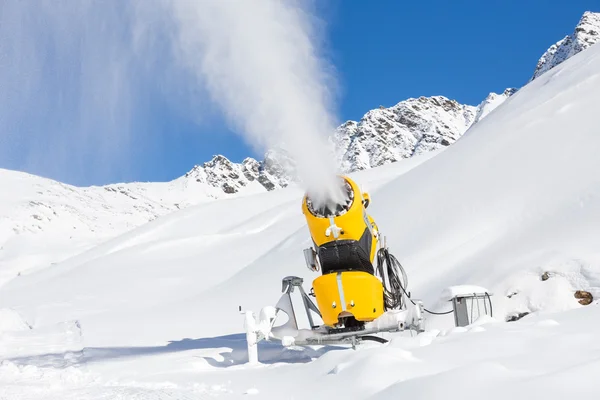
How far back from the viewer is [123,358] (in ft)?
25.0

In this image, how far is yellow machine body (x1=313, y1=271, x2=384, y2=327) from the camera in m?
6.07

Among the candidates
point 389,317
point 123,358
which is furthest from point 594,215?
point 123,358

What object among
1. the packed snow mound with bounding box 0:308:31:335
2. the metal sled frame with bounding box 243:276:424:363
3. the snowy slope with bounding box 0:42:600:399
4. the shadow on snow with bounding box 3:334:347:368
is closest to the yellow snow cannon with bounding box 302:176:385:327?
the metal sled frame with bounding box 243:276:424:363

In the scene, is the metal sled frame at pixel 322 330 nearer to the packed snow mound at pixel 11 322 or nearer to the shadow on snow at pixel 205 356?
the shadow on snow at pixel 205 356

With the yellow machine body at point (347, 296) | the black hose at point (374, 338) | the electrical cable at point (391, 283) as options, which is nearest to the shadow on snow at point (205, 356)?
the black hose at point (374, 338)

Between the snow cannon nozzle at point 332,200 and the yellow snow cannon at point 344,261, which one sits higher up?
the snow cannon nozzle at point 332,200

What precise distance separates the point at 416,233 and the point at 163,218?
22.8 meters

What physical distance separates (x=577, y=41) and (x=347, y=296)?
164 m

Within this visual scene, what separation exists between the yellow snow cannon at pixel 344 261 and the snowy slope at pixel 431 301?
28.5 inches

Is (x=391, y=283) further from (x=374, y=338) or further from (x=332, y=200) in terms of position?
(x=332, y=200)

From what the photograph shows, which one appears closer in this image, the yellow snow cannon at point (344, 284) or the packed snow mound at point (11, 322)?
the yellow snow cannon at point (344, 284)

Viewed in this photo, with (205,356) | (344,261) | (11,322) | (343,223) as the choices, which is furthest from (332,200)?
(11,322)

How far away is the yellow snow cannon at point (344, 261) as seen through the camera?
609cm

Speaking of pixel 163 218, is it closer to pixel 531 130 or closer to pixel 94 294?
pixel 94 294
